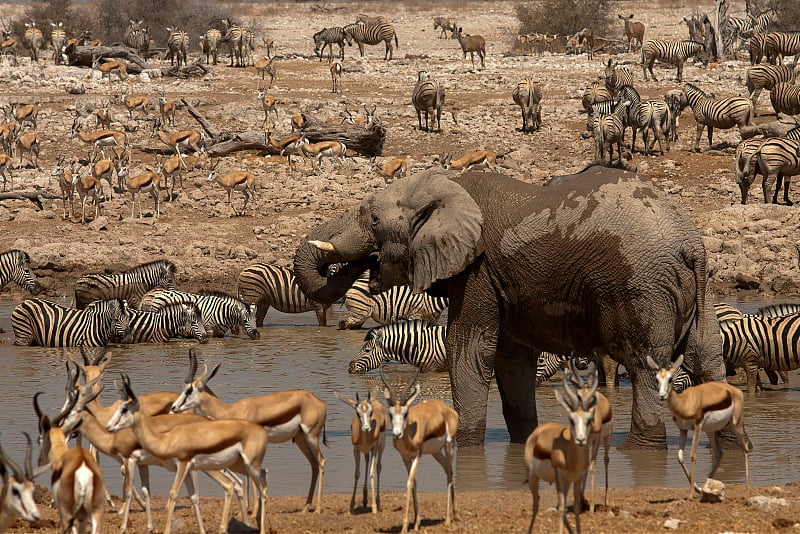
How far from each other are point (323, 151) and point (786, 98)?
10.1 meters

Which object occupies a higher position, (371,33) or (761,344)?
(371,33)

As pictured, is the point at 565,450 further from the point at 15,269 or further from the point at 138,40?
the point at 138,40

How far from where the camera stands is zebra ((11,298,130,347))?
53.8 feet

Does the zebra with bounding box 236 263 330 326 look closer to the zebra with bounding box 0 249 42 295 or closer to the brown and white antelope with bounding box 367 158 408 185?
the zebra with bounding box 0 249 42 295

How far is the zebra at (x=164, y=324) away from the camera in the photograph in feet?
54.8

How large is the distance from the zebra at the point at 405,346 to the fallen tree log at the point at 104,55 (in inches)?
851

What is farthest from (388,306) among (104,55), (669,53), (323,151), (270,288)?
(104,55)

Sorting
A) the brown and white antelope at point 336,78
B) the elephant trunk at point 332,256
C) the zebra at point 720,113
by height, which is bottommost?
the elephant trunk at point 332,256

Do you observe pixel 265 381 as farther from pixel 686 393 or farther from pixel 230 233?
pixel 230 233

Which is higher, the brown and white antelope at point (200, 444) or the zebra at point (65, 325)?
the brown and white antelope at point (200, 444)

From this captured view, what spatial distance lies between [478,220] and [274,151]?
16.6 metres

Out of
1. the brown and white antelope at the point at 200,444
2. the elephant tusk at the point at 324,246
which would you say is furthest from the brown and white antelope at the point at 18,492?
the elephant tusk at the point at 324,246

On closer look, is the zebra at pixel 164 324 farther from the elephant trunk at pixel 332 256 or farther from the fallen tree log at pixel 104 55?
the fallen tree log at pixel 104 55

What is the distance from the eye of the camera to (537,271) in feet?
30.6
